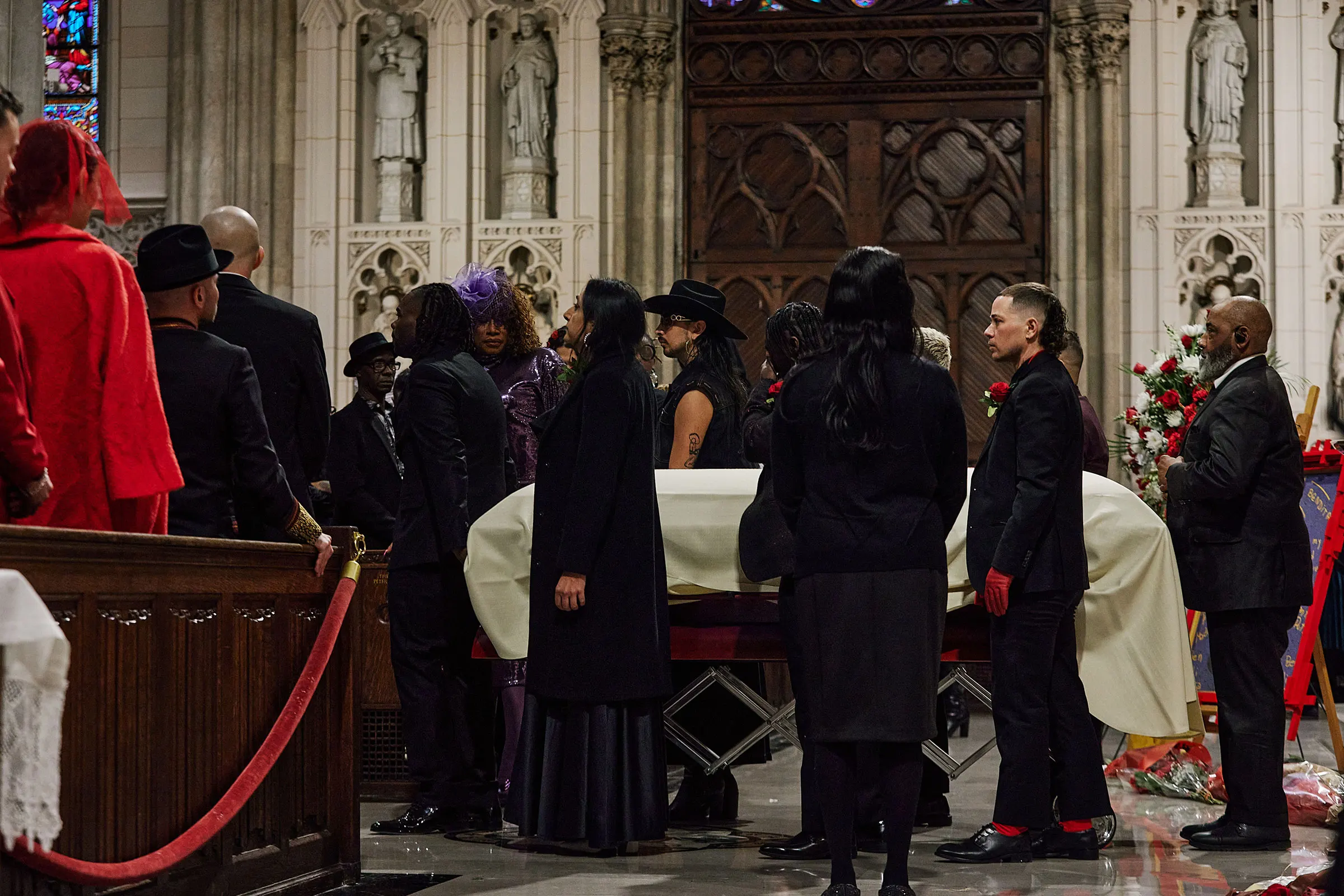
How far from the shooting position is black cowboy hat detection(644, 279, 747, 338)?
591cm

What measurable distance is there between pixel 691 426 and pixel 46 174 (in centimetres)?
260

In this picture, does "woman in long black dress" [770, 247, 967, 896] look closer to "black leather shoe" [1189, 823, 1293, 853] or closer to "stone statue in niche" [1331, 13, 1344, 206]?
"black leather shoe" [1189, 823, 1293, 853]

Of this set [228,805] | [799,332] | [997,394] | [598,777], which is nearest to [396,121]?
[997,394]

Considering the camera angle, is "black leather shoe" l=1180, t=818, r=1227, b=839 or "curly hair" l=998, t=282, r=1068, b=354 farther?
"black leather shoe" l=1180, t=818, r=1227, b=839

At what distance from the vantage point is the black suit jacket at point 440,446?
5.67 metres

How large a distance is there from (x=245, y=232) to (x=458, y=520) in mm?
1189

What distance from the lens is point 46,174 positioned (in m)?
3.94

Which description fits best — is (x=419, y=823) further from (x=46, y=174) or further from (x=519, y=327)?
(x=46, y=174)

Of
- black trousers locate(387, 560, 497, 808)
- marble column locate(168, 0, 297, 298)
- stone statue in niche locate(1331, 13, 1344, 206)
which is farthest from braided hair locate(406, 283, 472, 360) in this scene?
stone statue in niche locate(1331, 13, 1344, 206)

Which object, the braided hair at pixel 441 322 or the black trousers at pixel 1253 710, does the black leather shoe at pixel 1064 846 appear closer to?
the black trousers at pixel 1253 710

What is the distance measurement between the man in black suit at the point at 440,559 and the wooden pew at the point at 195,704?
98 centimetres

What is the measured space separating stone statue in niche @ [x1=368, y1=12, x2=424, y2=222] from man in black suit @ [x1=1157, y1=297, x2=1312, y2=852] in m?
7.54

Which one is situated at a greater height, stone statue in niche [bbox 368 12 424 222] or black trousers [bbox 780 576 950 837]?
stone statue in niche [bbox 368 12 424 222]

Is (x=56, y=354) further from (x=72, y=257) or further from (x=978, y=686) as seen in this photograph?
(x=978, y=686)
